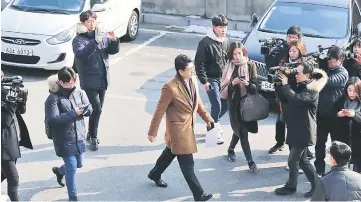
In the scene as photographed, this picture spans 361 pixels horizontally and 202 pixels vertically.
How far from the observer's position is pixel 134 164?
8664mm

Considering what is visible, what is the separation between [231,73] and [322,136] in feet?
4.30

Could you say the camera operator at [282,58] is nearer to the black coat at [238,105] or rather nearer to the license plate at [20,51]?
the black coat at [238,105]

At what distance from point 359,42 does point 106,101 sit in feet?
14.1

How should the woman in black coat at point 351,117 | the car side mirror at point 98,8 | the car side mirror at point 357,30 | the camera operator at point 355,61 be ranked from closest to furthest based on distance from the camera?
the woman in black coat at point 351,117
the camera operator at point 355,61
the car side mirror at point 357,30
the car side mirror at point 98,8

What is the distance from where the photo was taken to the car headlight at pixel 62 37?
11.9m

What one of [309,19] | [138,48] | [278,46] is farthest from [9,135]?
[138,48]

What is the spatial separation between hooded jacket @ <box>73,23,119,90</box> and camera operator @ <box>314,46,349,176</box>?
268 centimetres

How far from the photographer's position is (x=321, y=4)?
11820 millimetres

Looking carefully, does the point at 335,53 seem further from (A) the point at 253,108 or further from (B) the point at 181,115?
(B) the point at 181,115

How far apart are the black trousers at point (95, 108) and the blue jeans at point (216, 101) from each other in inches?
55.5

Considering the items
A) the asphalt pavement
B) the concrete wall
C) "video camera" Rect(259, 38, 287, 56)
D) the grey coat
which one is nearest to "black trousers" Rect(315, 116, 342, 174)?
the asphalt pavement

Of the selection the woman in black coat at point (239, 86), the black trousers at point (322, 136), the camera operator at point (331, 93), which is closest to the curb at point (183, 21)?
the woman in black coat at point (239, 86)

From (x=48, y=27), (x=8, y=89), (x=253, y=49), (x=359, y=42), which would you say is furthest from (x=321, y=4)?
(x=8, y=89)

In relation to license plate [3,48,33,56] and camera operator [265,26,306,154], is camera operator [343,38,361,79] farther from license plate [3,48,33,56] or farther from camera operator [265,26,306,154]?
license plate [3,48,33,56]
